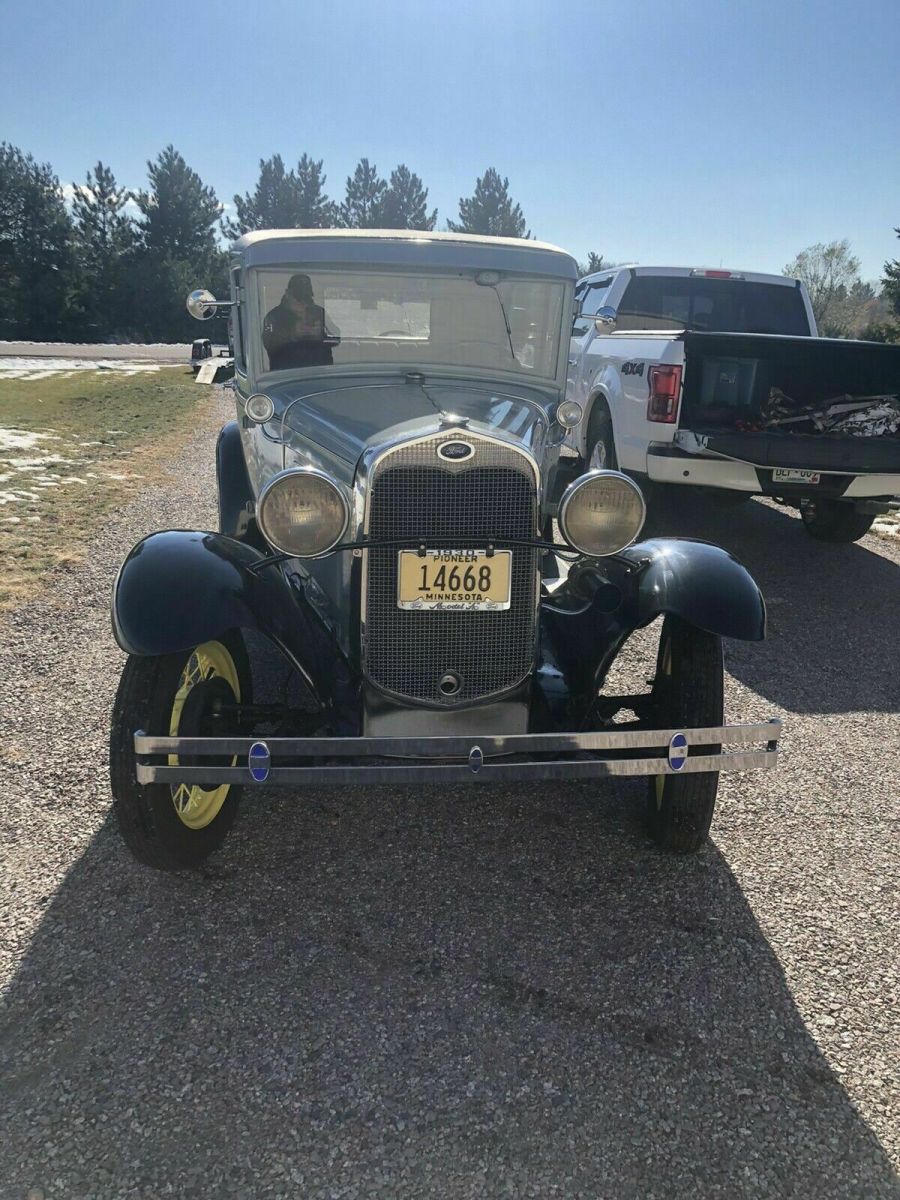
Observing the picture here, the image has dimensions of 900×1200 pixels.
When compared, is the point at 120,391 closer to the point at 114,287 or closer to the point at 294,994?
the point at 294,994

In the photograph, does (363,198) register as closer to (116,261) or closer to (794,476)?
(116,261)

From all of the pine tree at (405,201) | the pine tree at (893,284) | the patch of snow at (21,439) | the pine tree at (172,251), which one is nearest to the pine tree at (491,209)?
the pine tree at (405,201)

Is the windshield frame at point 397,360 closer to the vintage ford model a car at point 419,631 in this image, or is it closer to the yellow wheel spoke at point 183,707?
the vintage ford model a car at point 419,631

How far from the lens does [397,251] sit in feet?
12.1

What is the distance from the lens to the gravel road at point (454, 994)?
6.26 ft

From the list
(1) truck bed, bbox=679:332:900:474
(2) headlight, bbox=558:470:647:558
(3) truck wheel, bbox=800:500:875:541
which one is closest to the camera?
(2) headlight, bbox=558:470:647:558

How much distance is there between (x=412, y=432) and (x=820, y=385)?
468 cm

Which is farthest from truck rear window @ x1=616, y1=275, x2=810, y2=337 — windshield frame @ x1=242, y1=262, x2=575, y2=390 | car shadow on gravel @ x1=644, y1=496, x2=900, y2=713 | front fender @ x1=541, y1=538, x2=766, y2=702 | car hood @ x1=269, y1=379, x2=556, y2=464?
front fender @ x1=541, y1=538, x2=766, y2=702

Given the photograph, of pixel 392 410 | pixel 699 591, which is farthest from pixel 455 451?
pixel 699 591

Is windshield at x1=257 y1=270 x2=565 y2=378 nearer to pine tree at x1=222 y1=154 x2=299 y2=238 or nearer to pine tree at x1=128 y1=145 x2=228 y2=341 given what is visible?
pine tree at x1=128 y1=145 x2=228 y2=341

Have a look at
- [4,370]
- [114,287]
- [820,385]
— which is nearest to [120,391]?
[4,370]

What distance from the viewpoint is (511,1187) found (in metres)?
1.84

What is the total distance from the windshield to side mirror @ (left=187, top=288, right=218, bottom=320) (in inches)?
13.5

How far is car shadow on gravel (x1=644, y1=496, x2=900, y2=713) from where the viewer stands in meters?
4.57
